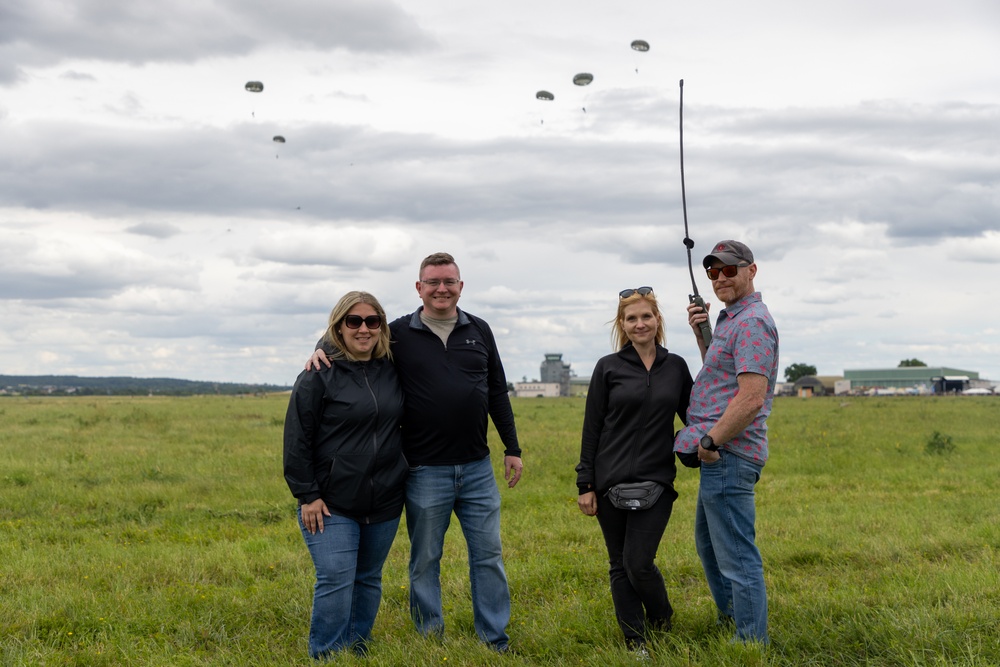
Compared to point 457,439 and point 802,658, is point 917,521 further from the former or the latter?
point 457,439

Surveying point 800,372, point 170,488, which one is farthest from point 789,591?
point 800,372

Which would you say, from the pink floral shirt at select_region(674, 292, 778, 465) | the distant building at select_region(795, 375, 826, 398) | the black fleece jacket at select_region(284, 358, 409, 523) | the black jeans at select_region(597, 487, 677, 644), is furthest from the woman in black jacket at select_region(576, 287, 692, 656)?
the distant building at select_region(795, 375, 826, 398)

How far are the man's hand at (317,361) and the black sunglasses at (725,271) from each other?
226 centimetres

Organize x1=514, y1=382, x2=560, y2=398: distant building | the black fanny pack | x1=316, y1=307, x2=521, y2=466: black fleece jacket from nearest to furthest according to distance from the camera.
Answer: the black fanny pack
x1=316, y1=307, x2=521, y2=466: black fleece jacket
x1=514, y1=382, x2=560, y2=398: distant building

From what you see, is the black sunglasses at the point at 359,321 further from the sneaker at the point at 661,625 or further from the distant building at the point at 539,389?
the distant building at the point at 539,389

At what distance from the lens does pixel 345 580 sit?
5191 mm

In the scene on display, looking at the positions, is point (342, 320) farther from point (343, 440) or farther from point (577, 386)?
point (577, 386)

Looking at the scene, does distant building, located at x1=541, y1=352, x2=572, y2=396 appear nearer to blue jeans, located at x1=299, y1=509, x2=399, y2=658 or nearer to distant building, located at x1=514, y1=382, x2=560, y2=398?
distant building, located at x1=514, y1=382, x2=560, y2=398

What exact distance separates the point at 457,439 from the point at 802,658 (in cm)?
232

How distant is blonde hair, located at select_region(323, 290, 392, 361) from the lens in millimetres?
5215

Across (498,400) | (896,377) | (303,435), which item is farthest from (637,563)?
(896,377)

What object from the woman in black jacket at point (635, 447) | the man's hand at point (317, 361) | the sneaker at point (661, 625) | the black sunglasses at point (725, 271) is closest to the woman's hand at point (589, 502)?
the woman in black jacket at point (635, 447)

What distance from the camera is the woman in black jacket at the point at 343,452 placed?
5.11 metres

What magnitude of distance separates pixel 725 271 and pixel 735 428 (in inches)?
34.7
